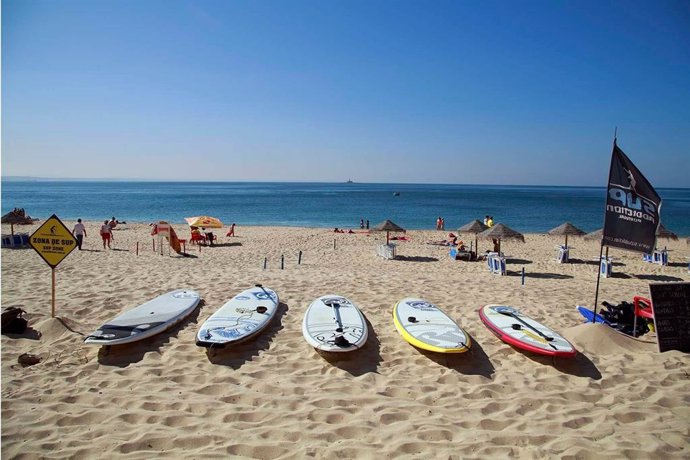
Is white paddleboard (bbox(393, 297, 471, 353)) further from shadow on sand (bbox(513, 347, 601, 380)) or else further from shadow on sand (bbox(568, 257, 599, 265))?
shadow on sand (bbox(568, 257, 599, 265))

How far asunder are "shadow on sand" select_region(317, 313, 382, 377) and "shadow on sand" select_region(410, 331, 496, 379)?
2.35 feet

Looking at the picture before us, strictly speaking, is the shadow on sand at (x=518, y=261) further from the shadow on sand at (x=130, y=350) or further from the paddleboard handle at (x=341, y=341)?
the shadow on sand at (x=130, y=350)

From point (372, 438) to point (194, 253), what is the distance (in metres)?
14.2

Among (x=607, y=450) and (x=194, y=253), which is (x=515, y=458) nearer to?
(x=607, y=450)

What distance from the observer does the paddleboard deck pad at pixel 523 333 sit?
5.55 meters

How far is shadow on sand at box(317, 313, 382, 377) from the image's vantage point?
5320 millimetres

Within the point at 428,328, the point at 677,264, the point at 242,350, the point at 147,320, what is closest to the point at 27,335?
the point at 147,320

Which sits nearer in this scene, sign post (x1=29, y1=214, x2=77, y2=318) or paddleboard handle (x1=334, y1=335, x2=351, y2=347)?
paddleboard handle (x1=334, y1=335, x2=351, y2=347)

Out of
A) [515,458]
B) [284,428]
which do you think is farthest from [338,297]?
[515,458]

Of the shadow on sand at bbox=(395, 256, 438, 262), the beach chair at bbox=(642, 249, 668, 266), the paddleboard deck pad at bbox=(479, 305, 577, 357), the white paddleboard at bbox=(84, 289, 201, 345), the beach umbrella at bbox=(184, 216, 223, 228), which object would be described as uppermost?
the beach umbrella at bbox=(184, 216, 223, 228)

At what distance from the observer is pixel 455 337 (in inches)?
230

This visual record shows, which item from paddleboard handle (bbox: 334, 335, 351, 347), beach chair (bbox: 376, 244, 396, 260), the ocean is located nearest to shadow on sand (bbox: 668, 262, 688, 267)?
beach chair (bbox: 376, 244, 396, 260)

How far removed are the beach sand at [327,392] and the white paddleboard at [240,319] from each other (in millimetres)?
197

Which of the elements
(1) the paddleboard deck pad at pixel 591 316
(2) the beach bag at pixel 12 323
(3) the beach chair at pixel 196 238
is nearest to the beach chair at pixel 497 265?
(1) the paddleboard deck pad at pixel 591 316
